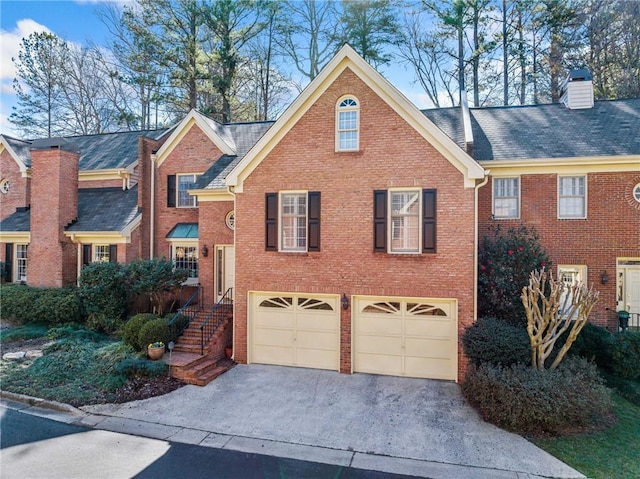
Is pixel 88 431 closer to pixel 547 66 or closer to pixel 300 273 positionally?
pixel 300 273

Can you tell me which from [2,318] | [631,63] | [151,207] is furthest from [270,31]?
[2,318]

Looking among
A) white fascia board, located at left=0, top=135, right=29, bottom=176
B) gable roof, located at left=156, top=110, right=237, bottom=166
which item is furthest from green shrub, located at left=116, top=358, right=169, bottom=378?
white fascia board, located at left=0, top=135, right=29, bottom=176

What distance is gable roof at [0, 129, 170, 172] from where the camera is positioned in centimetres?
1920

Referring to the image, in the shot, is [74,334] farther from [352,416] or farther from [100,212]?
[352,416]

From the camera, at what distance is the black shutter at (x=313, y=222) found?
11.5 meters

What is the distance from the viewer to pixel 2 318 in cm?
1558

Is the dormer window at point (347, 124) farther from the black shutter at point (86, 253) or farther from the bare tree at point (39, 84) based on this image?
the bare tree at point (39, 84)

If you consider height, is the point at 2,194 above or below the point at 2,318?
above

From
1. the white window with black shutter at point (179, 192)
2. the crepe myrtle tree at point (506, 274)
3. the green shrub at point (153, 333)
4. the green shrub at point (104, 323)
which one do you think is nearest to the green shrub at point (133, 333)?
the green shrub at point (153, 333)

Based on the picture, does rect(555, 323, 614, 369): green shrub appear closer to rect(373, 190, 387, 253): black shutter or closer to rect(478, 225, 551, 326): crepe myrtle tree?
rect(478, 225, 551, 326): crepe myrtle tree

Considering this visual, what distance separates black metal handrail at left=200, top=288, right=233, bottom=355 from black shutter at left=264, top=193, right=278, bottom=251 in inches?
119

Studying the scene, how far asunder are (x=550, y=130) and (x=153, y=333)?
16112 millimetres

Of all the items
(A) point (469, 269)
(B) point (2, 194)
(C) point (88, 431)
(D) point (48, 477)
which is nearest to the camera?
(D) point (48, 477)

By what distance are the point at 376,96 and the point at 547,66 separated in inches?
732
